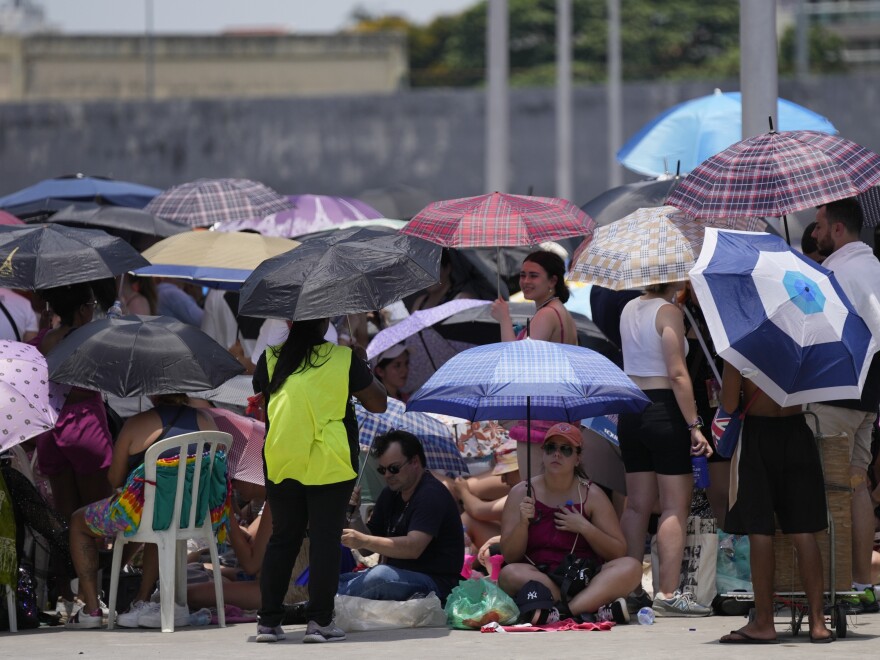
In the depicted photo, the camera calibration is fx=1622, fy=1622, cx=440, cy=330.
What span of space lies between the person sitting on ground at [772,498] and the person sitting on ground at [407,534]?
1.61 m

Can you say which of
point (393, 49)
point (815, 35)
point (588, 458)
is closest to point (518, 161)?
point (393, 49)

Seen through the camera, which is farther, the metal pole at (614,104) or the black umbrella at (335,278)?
the metal pole at (614,104)

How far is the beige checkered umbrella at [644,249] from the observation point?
858 centimetres

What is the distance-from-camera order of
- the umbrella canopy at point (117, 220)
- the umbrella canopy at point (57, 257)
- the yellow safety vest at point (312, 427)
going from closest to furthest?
1. the yellow safety vest at point (312, 427)
2. the umbrella canopy at point (57, 257)
3. the umbrella canopy at point (117, 220)

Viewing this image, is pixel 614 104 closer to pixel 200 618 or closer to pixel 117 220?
pixel 117 220

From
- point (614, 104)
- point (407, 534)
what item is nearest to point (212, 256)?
point (407, 534)

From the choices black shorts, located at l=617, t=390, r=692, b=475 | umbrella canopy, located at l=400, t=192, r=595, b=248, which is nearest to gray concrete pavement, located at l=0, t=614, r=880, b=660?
black shorts, located at l=617, t=390, r=692, b=475

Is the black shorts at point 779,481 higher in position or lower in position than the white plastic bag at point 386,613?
higher

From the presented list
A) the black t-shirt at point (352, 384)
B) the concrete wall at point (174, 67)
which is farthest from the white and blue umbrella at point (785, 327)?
the concrete wall at point (174, 67)

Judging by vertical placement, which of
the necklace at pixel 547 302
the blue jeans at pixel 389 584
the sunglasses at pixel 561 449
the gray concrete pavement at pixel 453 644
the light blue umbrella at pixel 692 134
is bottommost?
the gray concrete pavement at pixel 453 644

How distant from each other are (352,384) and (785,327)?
6.76 ft

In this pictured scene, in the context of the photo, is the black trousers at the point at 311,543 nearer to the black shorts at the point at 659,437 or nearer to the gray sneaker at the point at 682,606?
the black shorts at the point at 659,437

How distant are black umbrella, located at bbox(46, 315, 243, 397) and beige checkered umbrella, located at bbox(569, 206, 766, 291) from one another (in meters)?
2.04

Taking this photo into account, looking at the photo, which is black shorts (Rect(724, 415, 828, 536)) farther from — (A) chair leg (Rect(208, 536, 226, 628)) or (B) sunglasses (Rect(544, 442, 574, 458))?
(A) chair leg (Rect(208, 536, 226, 628))
